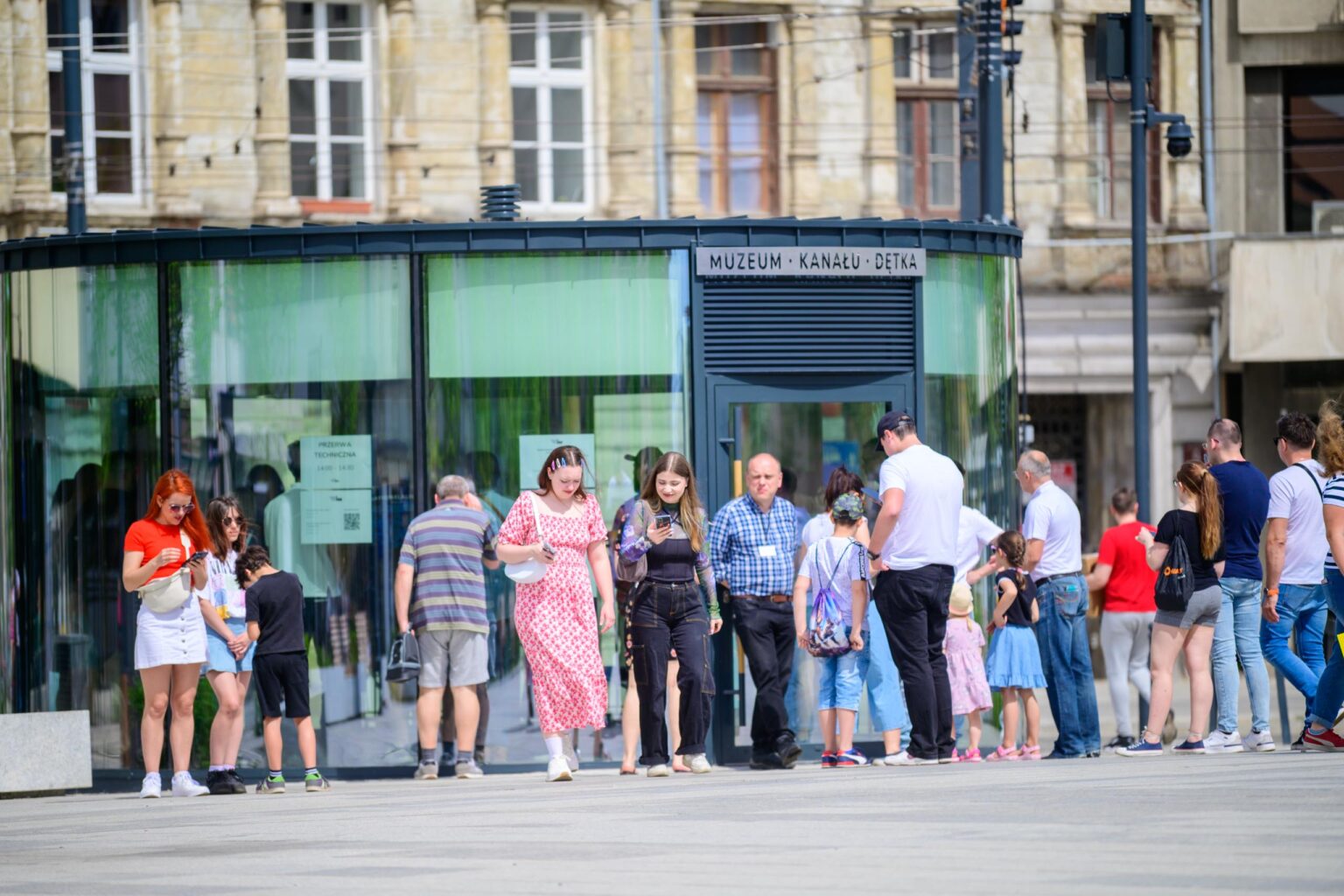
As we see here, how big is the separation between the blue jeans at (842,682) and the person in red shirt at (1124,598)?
2.75 metres

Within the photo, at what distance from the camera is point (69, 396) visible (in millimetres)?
14789

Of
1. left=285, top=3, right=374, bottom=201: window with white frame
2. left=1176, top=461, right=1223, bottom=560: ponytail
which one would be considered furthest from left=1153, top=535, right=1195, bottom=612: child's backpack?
left=285, top=3, right=374, bottom=201: window with white frame

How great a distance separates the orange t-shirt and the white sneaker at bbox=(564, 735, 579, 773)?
7.34 ft

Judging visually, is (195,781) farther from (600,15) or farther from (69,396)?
(600,15)

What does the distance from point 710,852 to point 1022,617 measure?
587 centimetres

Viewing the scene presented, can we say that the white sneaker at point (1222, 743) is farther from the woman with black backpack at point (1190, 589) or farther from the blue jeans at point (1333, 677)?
the blue jeans at point (1333, 677)

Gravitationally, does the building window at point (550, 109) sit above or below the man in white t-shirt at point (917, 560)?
above

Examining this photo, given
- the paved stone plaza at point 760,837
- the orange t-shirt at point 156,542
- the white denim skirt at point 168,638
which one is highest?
the orange t-shirt at point 156,542

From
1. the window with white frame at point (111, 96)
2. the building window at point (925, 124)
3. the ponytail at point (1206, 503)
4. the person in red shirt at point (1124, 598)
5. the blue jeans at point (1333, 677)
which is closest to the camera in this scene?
the blue jeans at point (1333, 677)

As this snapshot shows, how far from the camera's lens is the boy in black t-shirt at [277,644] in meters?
13.2

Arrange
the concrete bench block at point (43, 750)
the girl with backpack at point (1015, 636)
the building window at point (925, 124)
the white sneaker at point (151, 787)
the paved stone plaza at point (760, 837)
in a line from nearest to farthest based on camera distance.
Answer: the paved stone plaza at point (760, 837) < the white sneaker at point (151, 787) < the concrete bench block at point (43, 750) < the girl with backpack at point (1015, 636) < the building window at point (925, 124)

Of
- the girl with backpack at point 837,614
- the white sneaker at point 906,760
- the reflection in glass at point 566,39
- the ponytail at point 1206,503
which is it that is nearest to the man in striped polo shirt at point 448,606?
the girl with backpack at point 837,614

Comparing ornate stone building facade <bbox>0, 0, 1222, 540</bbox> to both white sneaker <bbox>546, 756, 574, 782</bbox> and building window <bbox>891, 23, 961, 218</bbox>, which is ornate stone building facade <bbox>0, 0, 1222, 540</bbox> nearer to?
building window <bbox>891, 23, 961, 218</bbox>

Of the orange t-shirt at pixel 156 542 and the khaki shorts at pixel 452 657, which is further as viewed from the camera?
the khaki shorts at pixel 452 657
